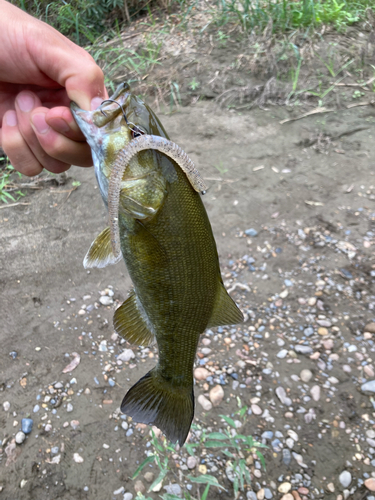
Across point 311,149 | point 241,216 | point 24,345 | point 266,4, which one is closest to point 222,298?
point 24,345

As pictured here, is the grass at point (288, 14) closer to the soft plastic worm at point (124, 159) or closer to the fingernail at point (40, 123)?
the fingernail at point (40, 123)

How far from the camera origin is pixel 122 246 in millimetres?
1483

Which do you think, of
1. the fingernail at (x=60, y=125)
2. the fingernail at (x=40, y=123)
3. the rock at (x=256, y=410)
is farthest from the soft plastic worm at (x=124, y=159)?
the rock at (x=256, y=410)

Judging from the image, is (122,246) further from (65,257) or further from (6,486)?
(65,257)

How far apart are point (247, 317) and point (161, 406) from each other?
1633mm

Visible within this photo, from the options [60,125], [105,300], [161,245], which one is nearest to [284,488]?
[161,245]

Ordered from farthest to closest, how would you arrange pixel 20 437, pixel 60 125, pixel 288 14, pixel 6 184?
pixel 288 14, pixel 6 184, pixel 20 437, pixel 60 125

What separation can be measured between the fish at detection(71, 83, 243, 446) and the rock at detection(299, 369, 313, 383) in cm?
143

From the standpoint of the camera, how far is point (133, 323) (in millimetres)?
1723

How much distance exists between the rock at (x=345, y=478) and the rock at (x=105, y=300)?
2.13 m

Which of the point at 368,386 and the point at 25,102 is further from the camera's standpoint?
the point at 368,386

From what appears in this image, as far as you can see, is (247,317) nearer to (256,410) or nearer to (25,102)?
(256,410)

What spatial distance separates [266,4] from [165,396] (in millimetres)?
6505

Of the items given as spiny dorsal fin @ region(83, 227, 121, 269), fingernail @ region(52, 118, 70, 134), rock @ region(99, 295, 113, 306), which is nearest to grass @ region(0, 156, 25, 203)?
rock @ region(99, 295, 113, 306)
